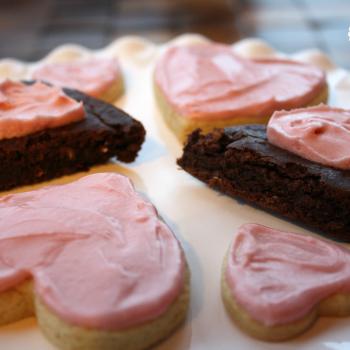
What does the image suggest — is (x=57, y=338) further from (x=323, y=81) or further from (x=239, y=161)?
(x=323, y=81)

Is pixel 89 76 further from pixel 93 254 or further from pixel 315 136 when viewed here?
pixel 93 254

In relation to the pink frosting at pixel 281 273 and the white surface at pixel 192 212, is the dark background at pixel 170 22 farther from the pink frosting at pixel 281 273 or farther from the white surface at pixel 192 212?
the pink frosting at pixel 281 273

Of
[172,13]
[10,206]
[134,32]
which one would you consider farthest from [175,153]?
[172,13]

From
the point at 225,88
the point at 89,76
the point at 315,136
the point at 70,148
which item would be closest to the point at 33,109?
the point at 70,148

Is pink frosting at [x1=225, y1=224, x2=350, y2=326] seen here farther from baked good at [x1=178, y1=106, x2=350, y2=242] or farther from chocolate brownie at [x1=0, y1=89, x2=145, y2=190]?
chocolate brownie at [x1=0, y1=89, x2=145, y2=190]

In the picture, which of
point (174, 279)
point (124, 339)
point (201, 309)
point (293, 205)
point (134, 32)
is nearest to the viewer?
point (124, 339)

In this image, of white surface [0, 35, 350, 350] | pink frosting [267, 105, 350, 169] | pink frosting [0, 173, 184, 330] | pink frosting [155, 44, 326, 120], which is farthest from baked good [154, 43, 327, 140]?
pink frosting [0, 173, 184, 330]

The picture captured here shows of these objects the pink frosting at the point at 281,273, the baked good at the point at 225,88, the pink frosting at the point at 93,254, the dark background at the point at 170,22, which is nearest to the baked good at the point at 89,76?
the baked good at the point at 225,88

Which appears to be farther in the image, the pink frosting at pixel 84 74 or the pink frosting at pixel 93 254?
the pink frosting at pixel 84 74
